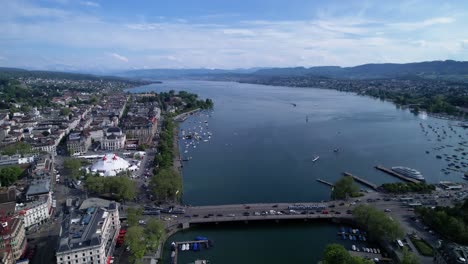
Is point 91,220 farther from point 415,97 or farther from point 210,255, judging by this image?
point 415,97

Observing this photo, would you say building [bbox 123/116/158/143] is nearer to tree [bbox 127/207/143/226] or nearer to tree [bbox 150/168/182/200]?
tree [bbox 150/168/182/200]

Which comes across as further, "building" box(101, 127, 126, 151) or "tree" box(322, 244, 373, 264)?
"building" box(101, 127, 126, 151)

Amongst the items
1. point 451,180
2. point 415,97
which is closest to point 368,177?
point 451,180

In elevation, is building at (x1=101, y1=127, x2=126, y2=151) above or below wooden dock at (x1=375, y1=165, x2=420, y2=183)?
above

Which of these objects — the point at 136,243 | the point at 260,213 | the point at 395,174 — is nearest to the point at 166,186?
the point at 260,213

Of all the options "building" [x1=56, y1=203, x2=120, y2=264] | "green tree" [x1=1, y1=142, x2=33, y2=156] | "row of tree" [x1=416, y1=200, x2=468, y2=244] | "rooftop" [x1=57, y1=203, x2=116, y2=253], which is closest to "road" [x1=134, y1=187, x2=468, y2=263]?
"row of tree" [x1=416, y1=200, x2=468, y2=244]

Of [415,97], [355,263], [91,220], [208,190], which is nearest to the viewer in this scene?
[355,263]

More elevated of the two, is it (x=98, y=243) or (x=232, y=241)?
(x=98, y=243)

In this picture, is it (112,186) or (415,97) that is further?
(415,97)
